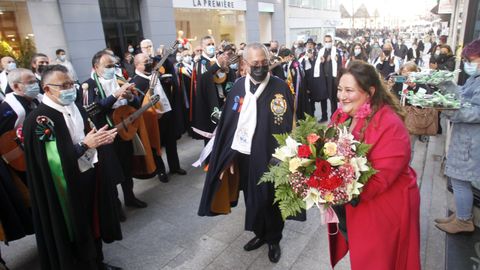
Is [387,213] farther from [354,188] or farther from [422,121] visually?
[422,121]

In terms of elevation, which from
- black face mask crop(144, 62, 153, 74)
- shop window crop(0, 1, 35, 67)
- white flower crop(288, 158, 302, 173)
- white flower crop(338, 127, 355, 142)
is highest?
shop window crop(0, 1, 35, 67)

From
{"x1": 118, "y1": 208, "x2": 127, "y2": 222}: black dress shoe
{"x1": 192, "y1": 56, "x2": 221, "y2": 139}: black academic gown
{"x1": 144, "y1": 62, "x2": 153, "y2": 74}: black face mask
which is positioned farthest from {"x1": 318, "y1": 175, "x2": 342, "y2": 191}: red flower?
{"x1": 144, "y1": 62, "x2": 153, "y2": 74}: black face mask

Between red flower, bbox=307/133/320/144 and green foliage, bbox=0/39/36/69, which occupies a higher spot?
green foliage, bbox=0/39/36/69

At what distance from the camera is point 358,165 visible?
193 cm

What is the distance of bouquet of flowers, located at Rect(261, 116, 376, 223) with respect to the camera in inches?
74.3

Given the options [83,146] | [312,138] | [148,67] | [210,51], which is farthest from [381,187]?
[210,51]

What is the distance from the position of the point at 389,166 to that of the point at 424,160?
15.1 feet

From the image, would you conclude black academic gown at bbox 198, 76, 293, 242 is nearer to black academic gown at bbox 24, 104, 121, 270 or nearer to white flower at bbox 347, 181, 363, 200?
black academic gown at bbox 24, 104, 121, 270

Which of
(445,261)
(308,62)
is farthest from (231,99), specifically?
(308,62)

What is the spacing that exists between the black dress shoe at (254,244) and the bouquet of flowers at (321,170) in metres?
1.71

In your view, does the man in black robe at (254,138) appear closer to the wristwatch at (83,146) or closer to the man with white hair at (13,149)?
the wristwatch at (83,146)

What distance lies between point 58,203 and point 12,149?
1108mm

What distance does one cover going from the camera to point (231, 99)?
3.34 metres

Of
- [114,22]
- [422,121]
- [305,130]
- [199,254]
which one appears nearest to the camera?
[305,130]
